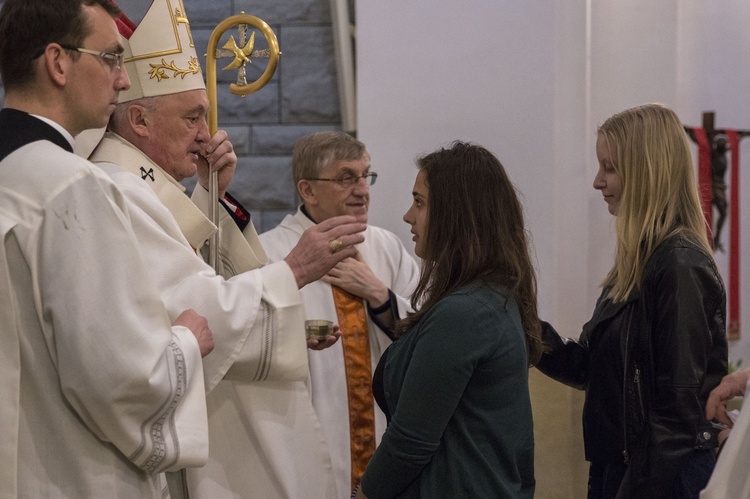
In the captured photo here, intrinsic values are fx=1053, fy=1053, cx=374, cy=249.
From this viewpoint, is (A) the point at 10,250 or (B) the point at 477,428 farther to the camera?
(B) the point at 477,428

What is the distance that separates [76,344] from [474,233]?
3.14ft

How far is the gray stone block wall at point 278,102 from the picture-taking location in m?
5.50

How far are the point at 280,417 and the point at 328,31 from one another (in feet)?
9.36

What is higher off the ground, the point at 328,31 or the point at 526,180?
the point at 328,31

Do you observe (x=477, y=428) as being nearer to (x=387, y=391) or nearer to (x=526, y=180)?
(x=387, y=391)

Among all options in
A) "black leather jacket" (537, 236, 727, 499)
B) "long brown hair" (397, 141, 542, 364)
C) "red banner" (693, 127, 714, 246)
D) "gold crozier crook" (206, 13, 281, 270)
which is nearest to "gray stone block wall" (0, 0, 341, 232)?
"red banner" (693, 127, 714, 246)

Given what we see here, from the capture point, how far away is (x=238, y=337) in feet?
8.64

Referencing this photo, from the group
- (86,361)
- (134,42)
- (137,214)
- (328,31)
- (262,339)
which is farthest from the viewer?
(328,31)

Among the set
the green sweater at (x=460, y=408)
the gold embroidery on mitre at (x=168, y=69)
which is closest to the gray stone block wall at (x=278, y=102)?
the gold embroidery on mitre at (x=168, y=69)

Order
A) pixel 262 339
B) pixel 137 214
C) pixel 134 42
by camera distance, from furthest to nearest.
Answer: pixel 134 42 < pixel 262 339 < pixel 137 214

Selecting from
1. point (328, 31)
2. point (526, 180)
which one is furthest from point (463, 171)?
point (328, 31)

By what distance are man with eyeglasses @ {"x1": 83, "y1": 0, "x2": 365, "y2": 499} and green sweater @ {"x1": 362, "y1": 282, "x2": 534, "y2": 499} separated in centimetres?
47

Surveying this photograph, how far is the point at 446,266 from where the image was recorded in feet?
8.09

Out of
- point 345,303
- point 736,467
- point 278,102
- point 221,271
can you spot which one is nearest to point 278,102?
point 278,102
